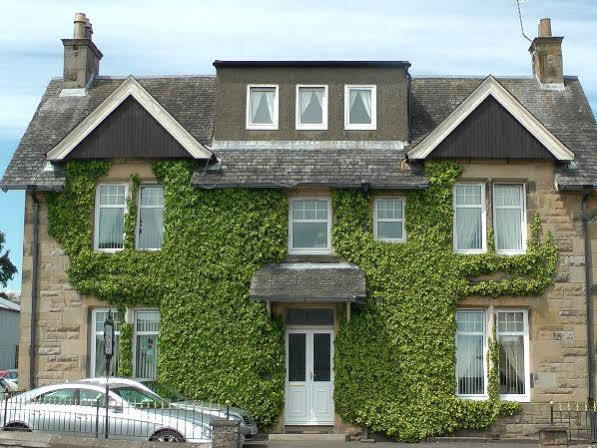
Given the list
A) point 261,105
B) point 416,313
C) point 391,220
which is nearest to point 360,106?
point 261,105

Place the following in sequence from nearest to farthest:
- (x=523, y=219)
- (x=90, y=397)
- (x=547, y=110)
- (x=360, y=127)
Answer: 1. (x=90, y=397)
2. (x=523, y=219)
3. (x=360, y=127)
4. (x=547, y=110)

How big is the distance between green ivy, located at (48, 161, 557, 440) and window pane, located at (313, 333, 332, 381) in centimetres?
46

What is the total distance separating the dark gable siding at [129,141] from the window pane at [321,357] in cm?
570

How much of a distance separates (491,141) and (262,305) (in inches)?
281

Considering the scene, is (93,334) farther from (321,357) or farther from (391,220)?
(391,220)

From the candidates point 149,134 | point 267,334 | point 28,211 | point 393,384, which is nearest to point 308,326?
point 267,334

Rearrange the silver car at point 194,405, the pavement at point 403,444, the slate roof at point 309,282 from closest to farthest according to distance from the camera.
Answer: the silver car at point 194,405
the pavement at point 403,444
the slate roof at point 309,282

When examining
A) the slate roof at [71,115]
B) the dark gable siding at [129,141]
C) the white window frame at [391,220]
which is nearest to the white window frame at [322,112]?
the slate roof at [71,115]

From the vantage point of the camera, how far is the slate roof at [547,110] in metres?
23.5

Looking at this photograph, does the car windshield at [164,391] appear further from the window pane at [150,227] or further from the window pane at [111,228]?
the window pane at [111,228]

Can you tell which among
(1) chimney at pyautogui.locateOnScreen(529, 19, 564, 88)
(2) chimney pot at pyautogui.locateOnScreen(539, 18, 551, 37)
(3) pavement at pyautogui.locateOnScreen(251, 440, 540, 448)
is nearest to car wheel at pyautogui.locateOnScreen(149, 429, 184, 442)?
(3) pavement at pyautogui.locateOnScreen(251, 440, 540, 448)

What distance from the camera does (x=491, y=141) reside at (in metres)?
23.1

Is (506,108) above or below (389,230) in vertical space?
above

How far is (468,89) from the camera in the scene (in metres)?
26.1
